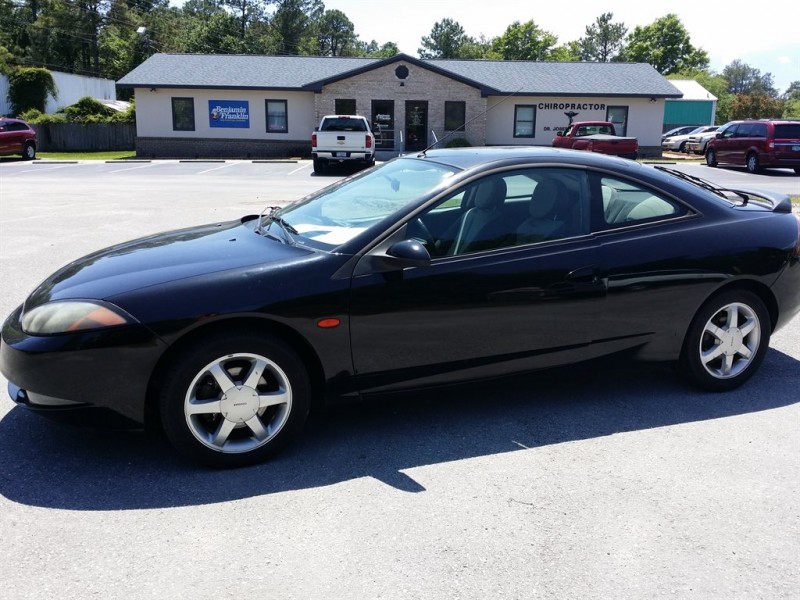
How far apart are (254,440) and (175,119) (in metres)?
35.4

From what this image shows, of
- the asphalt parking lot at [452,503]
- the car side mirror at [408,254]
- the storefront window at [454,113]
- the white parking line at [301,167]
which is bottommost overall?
the asphalt parking lot at [452,503]

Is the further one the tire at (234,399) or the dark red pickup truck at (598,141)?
the dark red pickup truck at (598,141)

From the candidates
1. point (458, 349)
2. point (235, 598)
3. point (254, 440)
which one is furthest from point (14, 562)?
point (458, 349)

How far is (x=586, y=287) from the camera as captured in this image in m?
4.31

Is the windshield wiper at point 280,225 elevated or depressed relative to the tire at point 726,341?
elevated

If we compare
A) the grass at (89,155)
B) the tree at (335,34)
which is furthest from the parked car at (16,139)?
the tree at (335,34)

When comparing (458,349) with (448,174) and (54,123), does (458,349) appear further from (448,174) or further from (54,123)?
(54,123)

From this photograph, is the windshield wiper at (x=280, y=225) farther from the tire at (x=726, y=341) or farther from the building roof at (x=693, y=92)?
the building roof at (x=693, y=92)

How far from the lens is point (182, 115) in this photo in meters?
36.3

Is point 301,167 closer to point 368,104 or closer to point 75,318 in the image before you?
point 368,104

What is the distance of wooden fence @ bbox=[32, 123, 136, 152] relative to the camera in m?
38.9

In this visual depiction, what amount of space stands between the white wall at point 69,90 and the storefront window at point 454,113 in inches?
995

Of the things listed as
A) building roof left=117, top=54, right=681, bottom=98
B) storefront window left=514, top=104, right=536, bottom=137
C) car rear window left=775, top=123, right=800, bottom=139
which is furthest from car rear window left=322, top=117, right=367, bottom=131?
storefront window left=514, top=104, right=536, bottom=137

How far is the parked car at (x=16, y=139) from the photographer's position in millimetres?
30547
